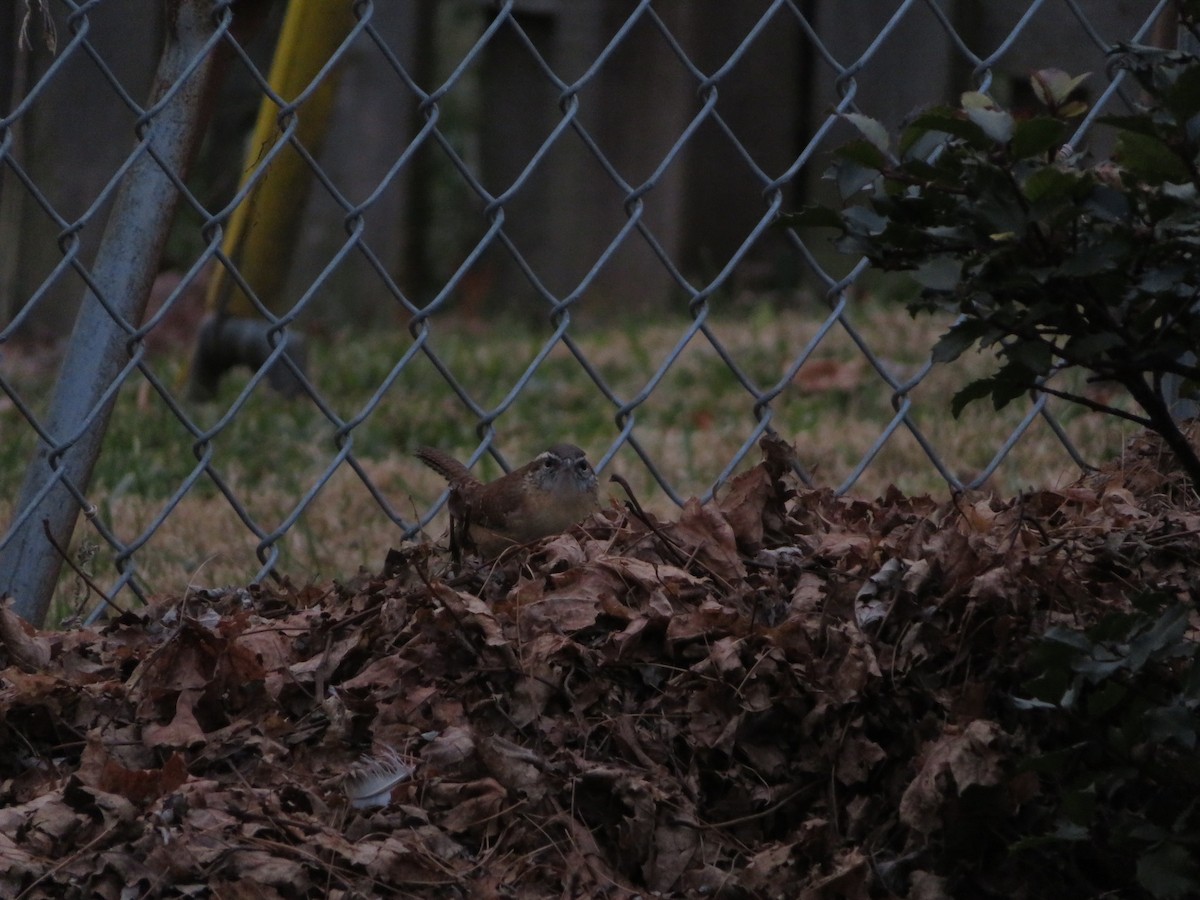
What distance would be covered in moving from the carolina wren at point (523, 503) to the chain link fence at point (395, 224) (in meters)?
0.09

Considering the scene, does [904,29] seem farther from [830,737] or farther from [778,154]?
[830,737]

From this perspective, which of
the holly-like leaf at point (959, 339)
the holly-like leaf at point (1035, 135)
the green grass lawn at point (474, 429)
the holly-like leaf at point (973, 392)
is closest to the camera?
the holly-like leaf at point (1035, 135)

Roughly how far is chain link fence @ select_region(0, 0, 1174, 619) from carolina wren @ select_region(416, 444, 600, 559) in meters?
0.09

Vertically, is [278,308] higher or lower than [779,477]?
lower

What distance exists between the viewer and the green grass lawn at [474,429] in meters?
4.12

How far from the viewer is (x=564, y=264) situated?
354 inches

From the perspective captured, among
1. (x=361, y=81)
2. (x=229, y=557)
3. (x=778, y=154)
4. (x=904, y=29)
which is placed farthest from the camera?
(x=778, y=154)

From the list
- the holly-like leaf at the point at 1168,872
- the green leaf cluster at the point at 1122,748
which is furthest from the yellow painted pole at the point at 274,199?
the holly-like leaf at the point at 1168,872

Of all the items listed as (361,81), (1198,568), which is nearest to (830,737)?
(1198,568)

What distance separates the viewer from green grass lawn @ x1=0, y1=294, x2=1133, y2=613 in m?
4.12

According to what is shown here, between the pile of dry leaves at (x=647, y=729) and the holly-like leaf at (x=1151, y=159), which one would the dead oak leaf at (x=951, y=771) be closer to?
the pile of dry leaves at (x=647, y=729)

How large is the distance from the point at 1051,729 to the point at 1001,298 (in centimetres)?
60

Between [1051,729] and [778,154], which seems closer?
[1051,729]

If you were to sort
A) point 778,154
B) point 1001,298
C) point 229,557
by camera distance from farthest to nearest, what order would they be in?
point 778,154 < point 229,557 < point 1001,298
